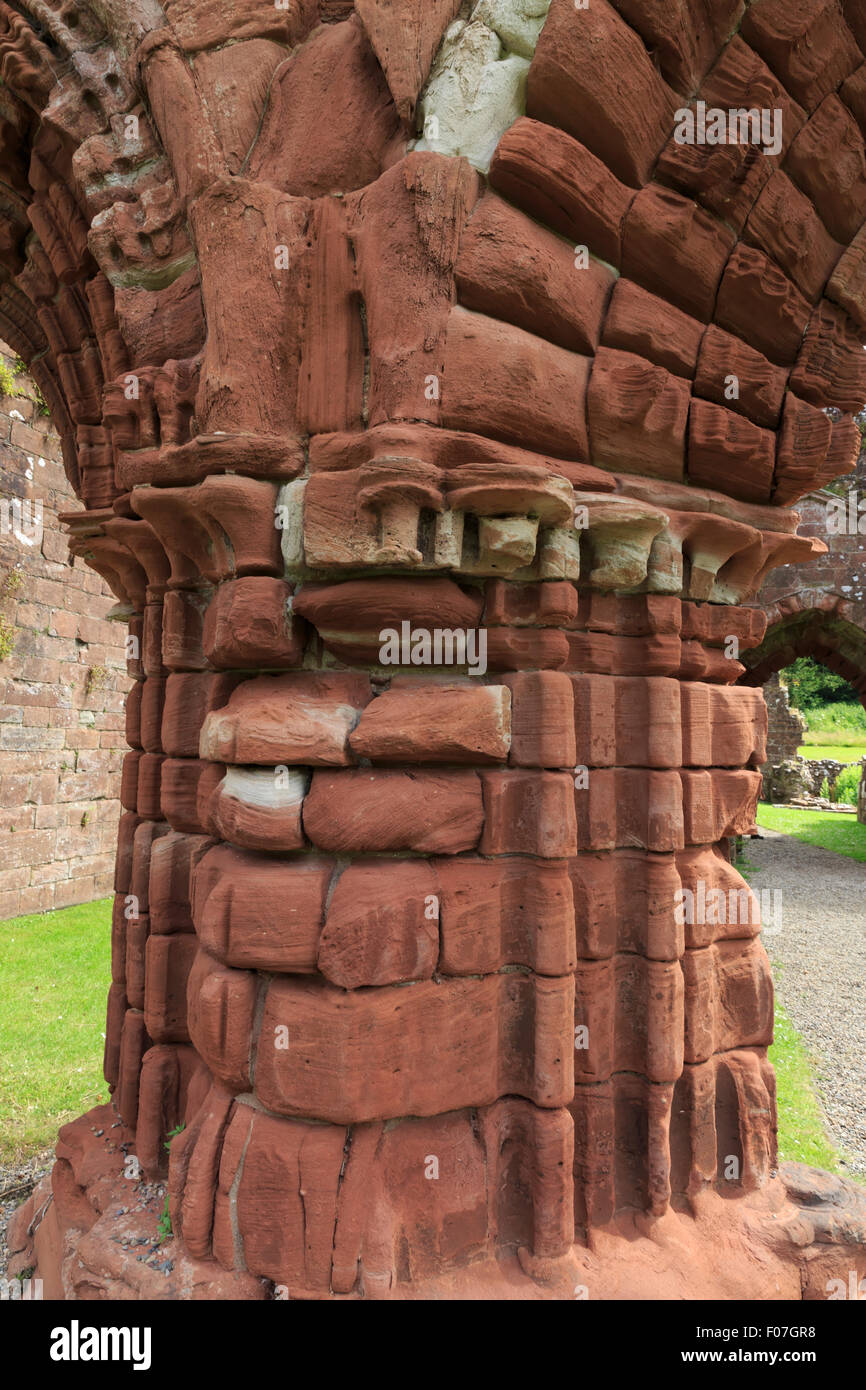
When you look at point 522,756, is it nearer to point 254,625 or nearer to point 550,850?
point 550,850

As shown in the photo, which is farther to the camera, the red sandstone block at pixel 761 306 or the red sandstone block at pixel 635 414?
the red sandstone block at pixel 761 306

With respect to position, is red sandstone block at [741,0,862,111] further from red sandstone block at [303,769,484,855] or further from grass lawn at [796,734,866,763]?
grass lawn at [796,734,866,763]

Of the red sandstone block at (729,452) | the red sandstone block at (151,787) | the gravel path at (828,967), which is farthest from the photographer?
the gravel path at (828,967)

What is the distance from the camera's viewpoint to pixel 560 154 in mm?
2215

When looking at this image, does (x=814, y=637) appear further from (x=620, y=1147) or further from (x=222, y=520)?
(x=222, y=520)

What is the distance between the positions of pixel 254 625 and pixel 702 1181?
2377 mm

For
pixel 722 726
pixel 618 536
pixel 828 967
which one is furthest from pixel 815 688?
pixel 618 536

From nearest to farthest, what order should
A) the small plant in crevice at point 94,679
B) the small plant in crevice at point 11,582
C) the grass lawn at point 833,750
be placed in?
1. the small plant in crevice at point 11,582
2. the small plant in crevice at point 94,679
3. the grass lawn at point 833,750

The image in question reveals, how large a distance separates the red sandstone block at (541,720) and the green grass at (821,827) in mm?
15098

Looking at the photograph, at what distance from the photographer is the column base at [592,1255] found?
2.13 m

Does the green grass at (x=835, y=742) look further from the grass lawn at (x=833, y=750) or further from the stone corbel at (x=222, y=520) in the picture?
the stone corbel at (x=222, y=520)

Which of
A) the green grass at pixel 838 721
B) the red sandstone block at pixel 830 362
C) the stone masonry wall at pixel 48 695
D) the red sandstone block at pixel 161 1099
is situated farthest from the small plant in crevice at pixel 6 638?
the green grass at pixel 838 721

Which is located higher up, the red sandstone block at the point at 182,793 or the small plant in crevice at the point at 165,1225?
the red sandstone block at the point at 182,793

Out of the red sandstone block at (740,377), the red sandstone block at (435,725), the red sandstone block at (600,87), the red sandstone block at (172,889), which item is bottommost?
the red sandstone block at (172,889)
